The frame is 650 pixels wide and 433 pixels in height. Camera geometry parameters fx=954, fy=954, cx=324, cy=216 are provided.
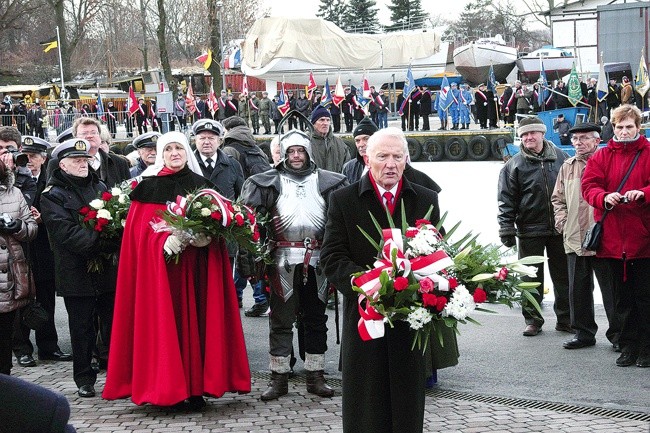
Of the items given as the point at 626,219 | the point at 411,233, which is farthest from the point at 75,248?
the point at 626,219

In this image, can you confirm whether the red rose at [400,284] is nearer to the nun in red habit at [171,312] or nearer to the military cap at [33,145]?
the nun in red habit at [171,312]

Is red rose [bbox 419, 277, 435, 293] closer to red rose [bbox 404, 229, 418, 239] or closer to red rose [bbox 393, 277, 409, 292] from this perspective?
red rose [bbox 393, 277, 409, 292]

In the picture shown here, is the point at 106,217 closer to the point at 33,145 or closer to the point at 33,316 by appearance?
the point at 33,316

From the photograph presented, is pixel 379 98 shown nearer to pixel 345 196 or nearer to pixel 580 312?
pixel 580 312

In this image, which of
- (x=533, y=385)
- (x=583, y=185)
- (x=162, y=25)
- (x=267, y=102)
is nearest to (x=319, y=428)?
(x=533, y=385)

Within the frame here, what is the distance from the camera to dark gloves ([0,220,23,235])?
745 cm

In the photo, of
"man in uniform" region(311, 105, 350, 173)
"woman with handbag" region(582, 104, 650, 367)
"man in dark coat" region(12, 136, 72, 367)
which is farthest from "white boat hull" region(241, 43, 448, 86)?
"woman with handbag" region(582, 104, 650, 367)

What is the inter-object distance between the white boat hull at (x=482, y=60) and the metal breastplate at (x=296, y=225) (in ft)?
167

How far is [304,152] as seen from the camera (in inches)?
292

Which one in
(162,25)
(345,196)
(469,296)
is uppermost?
(162,25)

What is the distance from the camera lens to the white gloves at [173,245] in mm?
6695

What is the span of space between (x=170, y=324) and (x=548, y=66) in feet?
157

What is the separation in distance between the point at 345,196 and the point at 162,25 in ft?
144

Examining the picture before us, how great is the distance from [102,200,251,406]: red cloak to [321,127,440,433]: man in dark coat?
1.97 m
